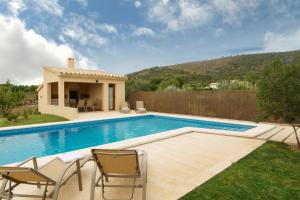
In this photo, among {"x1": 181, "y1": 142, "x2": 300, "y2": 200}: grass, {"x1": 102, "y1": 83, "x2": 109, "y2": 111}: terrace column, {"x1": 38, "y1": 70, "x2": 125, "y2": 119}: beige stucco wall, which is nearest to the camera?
{"x1": 181, "y1": 142, "x2": 300, "y2": 200}: grass

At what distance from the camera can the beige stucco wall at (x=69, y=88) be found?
15273mm

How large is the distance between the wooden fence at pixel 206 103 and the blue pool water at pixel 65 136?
173 cm

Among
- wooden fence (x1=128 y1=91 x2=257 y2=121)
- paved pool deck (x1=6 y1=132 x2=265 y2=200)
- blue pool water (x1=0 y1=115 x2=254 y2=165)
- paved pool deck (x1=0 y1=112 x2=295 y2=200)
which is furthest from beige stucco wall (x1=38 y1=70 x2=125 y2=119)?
paved pool deck (x1=6 y1=132 x2=265 y2=200)

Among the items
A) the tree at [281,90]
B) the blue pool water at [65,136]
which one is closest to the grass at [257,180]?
the tree at [281,90]

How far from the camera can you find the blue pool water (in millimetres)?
7809

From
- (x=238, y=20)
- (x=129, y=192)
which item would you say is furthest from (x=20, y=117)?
(x=238, y=20)

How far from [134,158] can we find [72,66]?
1877 centimetres

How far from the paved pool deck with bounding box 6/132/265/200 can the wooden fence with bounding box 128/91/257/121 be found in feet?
19.8

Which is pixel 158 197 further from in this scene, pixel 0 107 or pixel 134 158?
pixel 0 107

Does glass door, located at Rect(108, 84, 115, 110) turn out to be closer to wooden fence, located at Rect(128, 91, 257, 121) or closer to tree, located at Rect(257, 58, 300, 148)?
wooden fence, located at Rect(128, 91, 257, 121)

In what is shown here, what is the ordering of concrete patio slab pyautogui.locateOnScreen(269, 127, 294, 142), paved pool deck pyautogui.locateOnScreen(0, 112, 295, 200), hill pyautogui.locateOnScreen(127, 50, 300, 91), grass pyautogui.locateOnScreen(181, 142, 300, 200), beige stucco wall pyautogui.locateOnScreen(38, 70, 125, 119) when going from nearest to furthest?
1. grass pyautogui.locateOnScreen(181, 142, 300, 200)
2. paved pool deck pyautogui.locateOnScreen(0, 112, 295, 200)
3. concrete patio slab pyautogui.locateOnScreen(269, 127, 294, 142)
4. beige stucco wall pyautogui.locateOnScreen(38, 70, 125, 119)
5. hill pyautogui.locateOnScreen(127, 50, 300, 91)

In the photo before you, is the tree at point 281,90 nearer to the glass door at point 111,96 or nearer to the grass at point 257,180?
the grass at point 257,180

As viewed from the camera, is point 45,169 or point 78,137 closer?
point 45,169

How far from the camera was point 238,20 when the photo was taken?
23594mm
